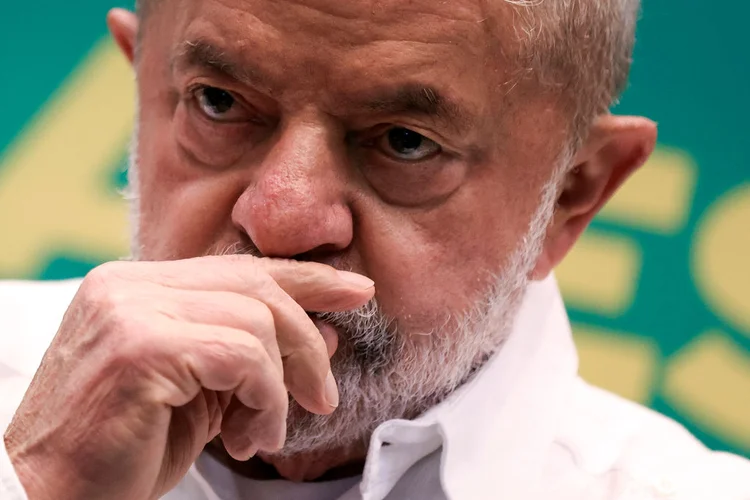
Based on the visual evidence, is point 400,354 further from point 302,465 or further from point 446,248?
point 302,465

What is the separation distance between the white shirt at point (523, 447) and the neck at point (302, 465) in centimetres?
2

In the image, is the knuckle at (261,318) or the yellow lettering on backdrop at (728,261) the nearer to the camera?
the knuckle at (261,318)

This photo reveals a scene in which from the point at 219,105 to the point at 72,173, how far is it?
5.36 feet

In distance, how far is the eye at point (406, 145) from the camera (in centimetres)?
155

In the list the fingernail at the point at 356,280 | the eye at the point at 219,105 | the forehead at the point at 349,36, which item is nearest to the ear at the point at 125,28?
the eye at the point at 219,105

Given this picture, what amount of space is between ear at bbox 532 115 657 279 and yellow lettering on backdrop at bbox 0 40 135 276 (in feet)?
5.07

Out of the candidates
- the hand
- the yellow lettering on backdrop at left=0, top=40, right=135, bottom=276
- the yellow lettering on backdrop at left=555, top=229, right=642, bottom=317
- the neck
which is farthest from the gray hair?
the yellow lettering on backdrop at left=0, top=40, right=135, bottom=276

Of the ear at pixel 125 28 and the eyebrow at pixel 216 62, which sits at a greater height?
the eyebrow at pixel 216 62

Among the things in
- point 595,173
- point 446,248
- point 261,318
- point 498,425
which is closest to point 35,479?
point 261,318

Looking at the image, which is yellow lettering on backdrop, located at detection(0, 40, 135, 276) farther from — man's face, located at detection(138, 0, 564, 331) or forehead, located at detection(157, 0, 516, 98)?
forehead, located at detection(157, 0, 516, 98)

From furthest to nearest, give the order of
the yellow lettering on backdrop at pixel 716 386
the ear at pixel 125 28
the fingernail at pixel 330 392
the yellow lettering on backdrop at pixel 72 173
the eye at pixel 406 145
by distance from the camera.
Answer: the yellow lettering on backdrop at pixel 72 173
the yellow lettering on backdrop at pixel 716 386
the ear at pixel 125 28
the eye at pixel 406 145
the fingernail at pixel 330 392

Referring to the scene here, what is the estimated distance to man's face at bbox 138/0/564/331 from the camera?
1454mm

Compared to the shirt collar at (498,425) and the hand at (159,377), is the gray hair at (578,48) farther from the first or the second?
the hand at (159,377)

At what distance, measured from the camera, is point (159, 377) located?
1175 mm
